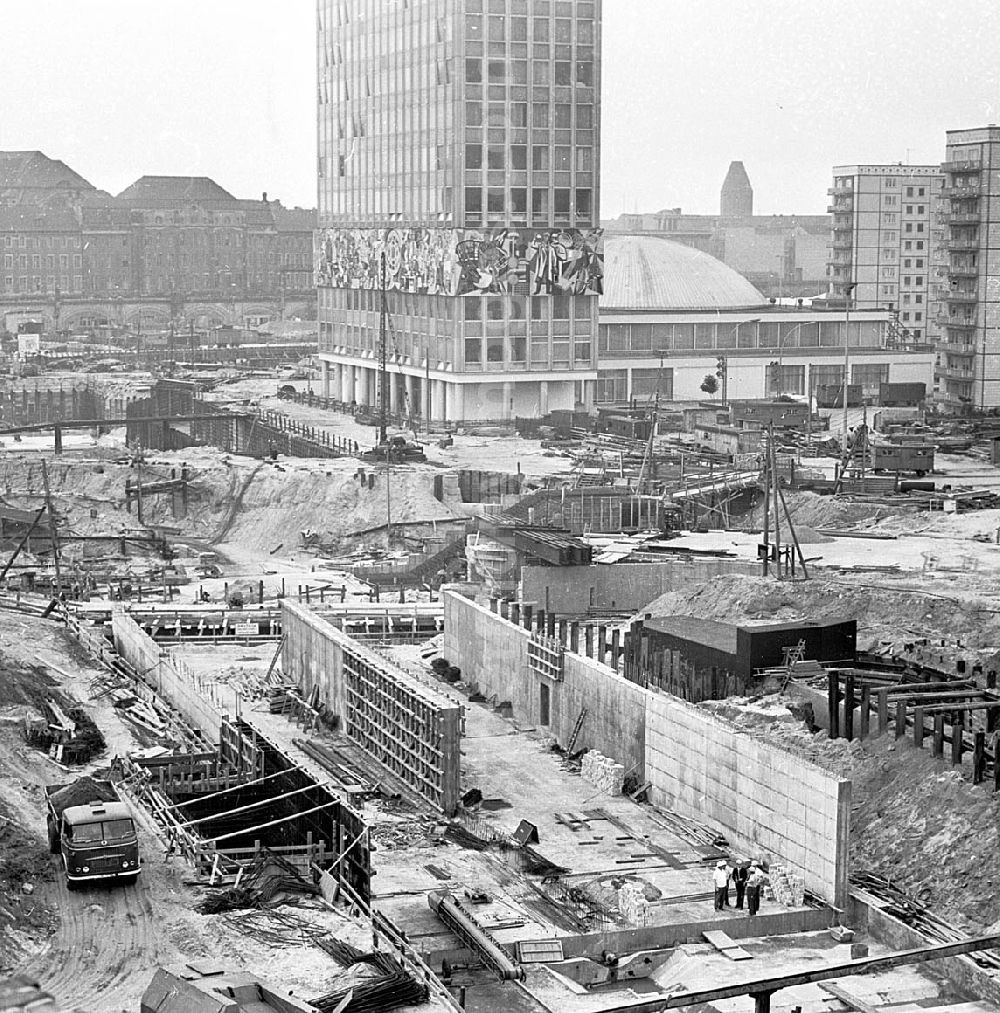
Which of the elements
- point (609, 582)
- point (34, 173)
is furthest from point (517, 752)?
point (34, 173)

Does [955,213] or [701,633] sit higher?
[955,213]

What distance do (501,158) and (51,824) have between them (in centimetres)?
6276

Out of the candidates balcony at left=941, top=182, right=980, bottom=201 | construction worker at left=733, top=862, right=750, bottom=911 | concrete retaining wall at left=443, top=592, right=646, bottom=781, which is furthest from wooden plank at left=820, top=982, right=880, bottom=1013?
balcony at left=941, top=182, right=980, bottom=201

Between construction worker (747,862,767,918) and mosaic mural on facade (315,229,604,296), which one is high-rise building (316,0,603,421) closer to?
mosaic mural on facade (315,229,604,296)

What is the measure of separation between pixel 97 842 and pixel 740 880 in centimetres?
977

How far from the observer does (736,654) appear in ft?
136

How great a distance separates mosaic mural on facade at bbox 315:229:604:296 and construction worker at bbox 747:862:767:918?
193 ft

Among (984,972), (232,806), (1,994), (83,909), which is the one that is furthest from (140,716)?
(1,994)

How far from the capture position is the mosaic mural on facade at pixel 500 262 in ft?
293

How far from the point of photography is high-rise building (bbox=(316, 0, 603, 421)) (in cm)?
8869

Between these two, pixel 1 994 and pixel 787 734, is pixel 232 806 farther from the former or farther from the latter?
pixel 1 994

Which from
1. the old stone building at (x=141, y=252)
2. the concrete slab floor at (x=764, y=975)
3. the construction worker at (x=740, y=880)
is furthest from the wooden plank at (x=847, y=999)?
the old stone building at (x=141, y=252)

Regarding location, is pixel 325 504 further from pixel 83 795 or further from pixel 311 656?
pixel 83 795

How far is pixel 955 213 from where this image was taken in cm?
10400
